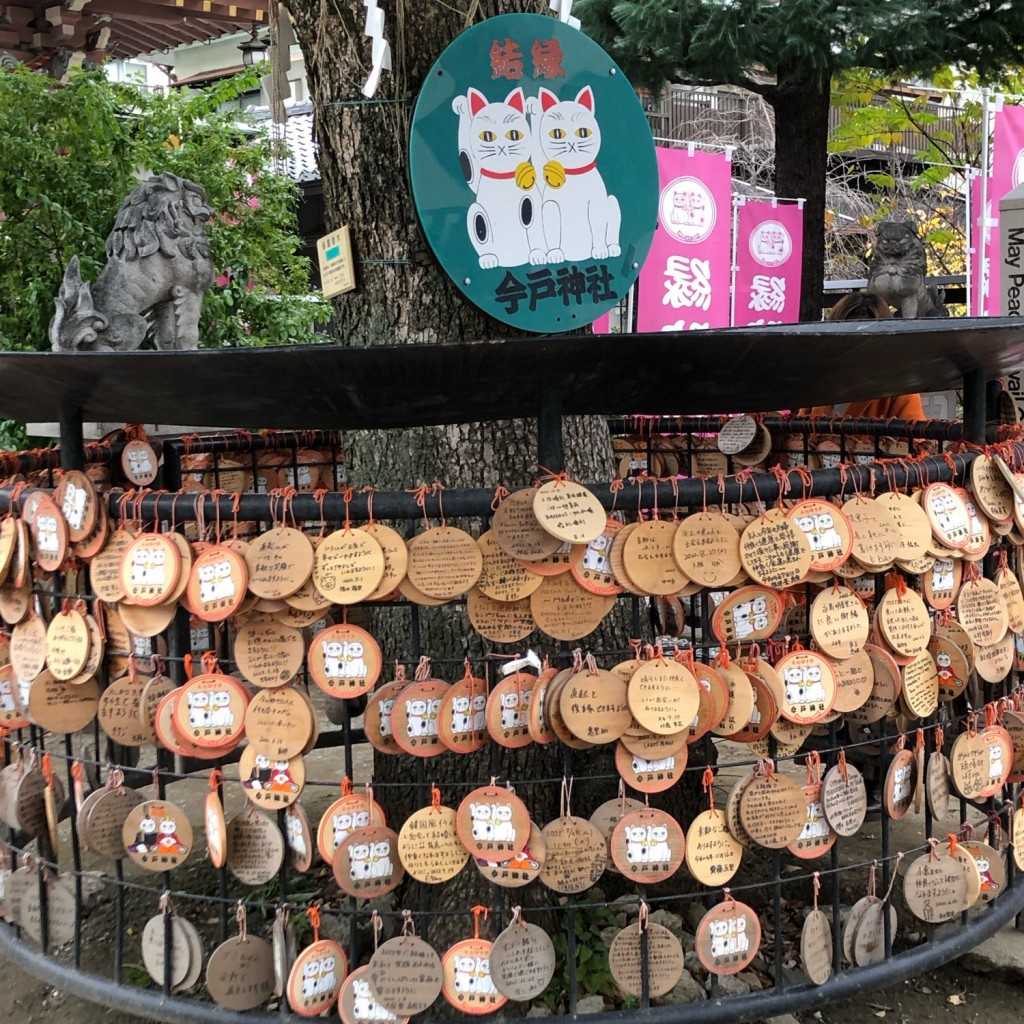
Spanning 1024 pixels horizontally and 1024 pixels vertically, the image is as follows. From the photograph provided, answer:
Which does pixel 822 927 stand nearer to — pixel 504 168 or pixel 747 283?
pixel 504 168

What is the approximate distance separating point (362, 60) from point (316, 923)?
199cm

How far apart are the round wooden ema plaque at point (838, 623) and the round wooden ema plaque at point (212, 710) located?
1.14 metres

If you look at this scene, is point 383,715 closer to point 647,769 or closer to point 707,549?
point 647,769

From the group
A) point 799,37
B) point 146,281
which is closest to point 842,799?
point 146,281

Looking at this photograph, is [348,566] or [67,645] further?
[67,645]

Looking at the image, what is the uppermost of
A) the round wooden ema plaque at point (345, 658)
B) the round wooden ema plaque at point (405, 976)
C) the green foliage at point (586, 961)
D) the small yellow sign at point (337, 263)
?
the small yellow sign at point (337, 263)

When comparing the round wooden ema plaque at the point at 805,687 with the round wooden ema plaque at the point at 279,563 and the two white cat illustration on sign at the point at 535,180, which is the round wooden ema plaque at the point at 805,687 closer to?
the round wooden ema plaque at the point at 279,563

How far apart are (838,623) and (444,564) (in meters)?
0.81

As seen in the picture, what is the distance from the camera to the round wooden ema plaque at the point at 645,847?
76.6 inches

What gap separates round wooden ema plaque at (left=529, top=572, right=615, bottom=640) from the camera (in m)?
1.94

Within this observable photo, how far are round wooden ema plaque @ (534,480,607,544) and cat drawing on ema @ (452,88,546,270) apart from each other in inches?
34.4

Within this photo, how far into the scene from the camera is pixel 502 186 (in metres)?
2.54

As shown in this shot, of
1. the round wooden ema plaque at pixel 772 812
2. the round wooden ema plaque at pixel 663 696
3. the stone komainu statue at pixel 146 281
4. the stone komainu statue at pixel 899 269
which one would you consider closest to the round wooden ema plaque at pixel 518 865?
the round wooden ema plaque at pixel 663 696

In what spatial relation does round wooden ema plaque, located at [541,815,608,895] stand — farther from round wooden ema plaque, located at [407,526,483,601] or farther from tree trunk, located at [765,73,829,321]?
tree trunk, located at [765,73,829,321]
